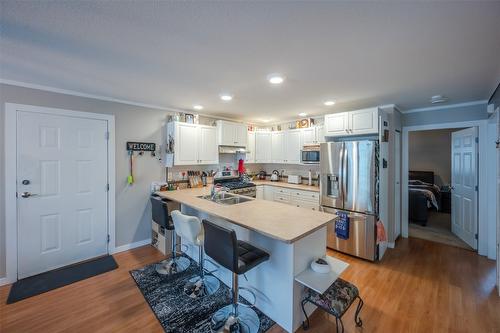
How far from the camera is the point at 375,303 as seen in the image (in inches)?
86.4

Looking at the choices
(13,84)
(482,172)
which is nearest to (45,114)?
(13,84)

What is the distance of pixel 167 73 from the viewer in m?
2.27

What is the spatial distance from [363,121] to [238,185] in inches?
97.5

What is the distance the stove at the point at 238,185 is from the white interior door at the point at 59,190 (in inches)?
78.2

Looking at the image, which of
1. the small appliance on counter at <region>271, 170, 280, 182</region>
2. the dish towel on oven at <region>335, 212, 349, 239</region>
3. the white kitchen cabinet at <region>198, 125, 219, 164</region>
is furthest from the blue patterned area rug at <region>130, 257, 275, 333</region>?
the small appliance on counter at <region>271, 170, 280, 182</region>

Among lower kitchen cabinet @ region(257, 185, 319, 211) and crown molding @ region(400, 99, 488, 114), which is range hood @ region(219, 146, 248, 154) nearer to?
lower kitchen cabinet @ region(257, 185, 319, 211)

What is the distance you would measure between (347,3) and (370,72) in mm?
1179

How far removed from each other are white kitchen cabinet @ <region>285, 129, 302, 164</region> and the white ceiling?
1.70m

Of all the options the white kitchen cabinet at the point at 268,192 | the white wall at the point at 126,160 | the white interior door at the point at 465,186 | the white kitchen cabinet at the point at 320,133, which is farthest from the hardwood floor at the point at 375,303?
the white kitchen cabinet at the point at 320,133

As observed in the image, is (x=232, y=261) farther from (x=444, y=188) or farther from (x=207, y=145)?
(x=444, y=188)

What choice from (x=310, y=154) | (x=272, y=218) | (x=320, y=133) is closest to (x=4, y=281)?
(x=272, y=218)

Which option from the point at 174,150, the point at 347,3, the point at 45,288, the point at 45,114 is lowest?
the point at 45,288

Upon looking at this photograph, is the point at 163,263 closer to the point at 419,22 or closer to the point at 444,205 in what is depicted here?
the point at 419,22

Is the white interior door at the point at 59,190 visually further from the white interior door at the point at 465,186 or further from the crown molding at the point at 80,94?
the white interior door at the point at 465,186
